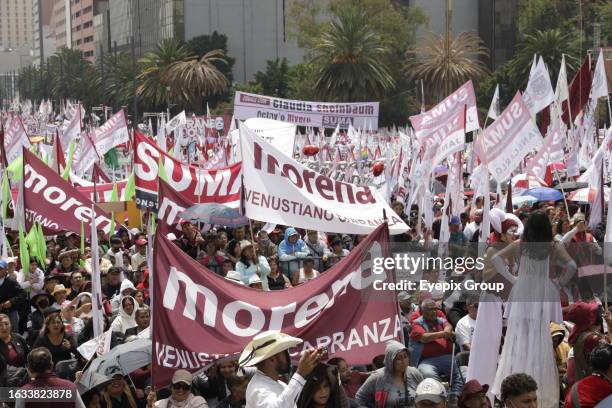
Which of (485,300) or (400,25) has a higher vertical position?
(400,25)

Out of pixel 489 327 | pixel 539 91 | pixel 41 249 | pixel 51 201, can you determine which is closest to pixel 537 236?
pixel 489 327

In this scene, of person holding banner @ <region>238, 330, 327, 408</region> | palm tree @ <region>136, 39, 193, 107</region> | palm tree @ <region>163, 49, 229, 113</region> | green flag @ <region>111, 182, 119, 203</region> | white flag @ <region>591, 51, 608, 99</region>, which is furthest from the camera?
palm tree @ <region>136, 39, 193, 107</region>

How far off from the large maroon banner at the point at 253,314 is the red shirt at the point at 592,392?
5.93 ft

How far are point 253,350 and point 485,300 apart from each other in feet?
7.30

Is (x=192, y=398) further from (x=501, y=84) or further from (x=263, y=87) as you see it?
(x=263, y=87)

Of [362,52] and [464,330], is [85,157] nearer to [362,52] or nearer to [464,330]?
[464,330]

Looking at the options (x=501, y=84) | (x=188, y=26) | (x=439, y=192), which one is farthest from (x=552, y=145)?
(x=188, y=26)

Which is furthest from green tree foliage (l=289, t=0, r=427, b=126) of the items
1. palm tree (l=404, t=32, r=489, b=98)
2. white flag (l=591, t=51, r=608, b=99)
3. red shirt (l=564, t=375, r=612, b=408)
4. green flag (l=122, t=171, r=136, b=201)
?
red shirt (l=564, t=375, r=612, b=408)

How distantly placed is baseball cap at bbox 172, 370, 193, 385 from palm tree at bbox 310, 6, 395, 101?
195 ft

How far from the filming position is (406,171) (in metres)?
26.4

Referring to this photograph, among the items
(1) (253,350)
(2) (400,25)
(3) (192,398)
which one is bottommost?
(3) (192,398)

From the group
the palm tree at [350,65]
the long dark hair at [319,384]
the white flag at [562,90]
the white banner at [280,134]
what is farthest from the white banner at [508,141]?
the palm tree at [350,65]

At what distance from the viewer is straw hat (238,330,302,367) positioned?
595 centimetres

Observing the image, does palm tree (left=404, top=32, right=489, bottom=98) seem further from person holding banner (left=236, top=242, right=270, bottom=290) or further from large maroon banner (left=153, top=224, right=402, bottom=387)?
large maroon banner (left=153, top=224, right=402, bottom=387)
